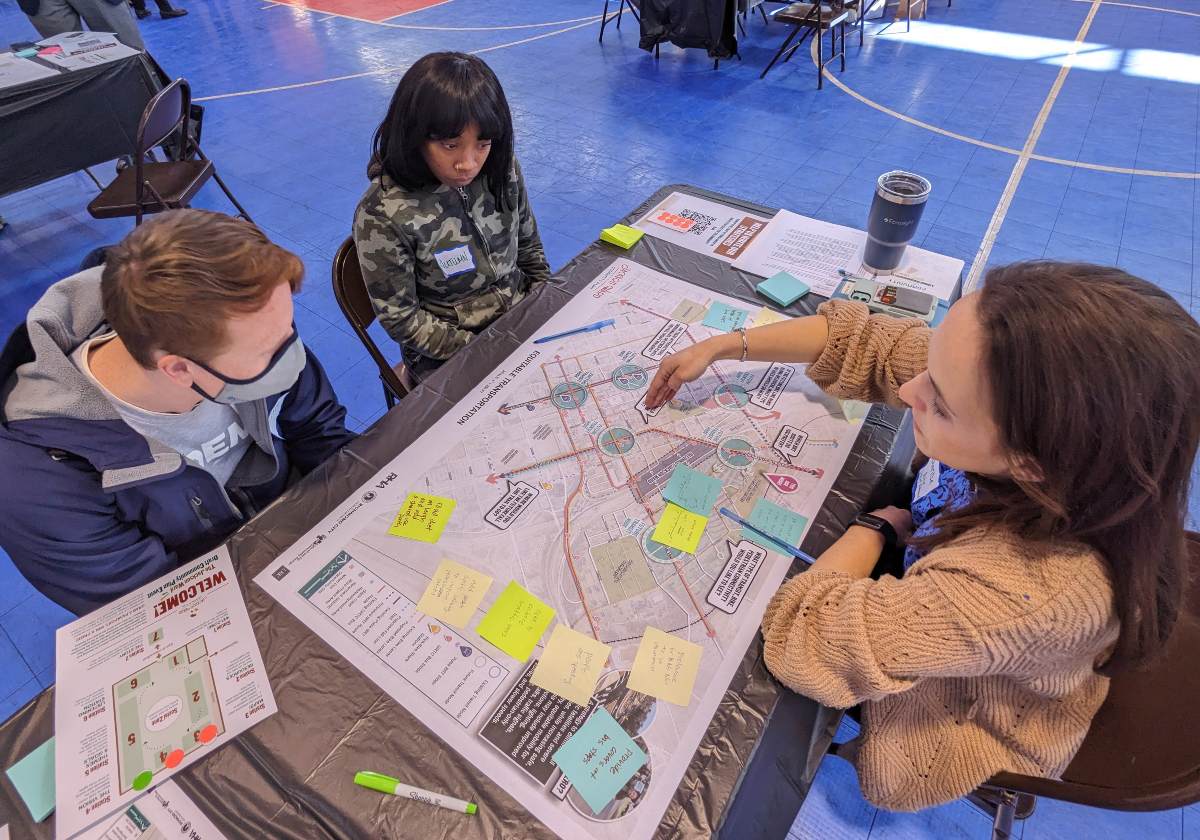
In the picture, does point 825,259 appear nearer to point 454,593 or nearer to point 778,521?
point 778,521

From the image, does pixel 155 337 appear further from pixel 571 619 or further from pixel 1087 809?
pixel 1087 809

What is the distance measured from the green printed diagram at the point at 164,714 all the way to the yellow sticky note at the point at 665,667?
0.62 meters

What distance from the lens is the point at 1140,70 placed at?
4.67 m

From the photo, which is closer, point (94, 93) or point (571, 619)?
point (571, 619)

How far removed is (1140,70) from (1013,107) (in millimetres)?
1400

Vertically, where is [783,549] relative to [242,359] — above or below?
below

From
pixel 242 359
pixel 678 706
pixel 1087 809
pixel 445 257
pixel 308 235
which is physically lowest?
pixel 1087 809

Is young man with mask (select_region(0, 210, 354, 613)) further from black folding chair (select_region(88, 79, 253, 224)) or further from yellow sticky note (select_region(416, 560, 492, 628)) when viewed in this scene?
black folding chair (select_region(88, 79, 253, 224))

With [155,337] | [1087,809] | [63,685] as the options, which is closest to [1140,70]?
[1087,809]

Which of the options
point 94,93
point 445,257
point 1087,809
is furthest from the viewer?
point 94,93

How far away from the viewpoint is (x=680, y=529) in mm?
1067

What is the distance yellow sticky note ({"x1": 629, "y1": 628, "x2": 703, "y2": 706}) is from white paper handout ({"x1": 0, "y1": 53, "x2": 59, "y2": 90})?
4003 mm

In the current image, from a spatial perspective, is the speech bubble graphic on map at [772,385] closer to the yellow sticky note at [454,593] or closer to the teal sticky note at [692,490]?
the teal sticky note at [692,490]

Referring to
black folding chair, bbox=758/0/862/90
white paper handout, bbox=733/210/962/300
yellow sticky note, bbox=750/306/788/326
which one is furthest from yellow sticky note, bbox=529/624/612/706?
black folding chair, bbox=758/0/862/90
